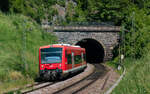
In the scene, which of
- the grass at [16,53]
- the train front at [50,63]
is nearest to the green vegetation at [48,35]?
the grass at [16,53]

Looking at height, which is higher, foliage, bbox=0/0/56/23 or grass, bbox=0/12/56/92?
Result: foliage, bbox=0/0/56/23

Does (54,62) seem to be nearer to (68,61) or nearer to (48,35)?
(68,61)

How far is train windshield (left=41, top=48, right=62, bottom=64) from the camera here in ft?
58.9

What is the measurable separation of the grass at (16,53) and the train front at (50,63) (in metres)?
1.19

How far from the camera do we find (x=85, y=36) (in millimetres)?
39656

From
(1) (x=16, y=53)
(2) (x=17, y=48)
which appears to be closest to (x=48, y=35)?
(2) (x=17, y=48)

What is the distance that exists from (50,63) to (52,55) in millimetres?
608

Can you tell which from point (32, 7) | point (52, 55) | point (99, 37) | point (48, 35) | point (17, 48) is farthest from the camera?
point (32, 7)

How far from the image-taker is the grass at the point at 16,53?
59.1 feet

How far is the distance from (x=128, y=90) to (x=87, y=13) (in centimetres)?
Result: 5049

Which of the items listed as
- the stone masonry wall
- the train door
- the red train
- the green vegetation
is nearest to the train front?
the red train

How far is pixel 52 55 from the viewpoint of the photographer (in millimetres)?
18062

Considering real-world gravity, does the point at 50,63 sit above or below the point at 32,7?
below

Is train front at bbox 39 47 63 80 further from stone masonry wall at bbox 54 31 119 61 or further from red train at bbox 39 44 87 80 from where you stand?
stone masonry wall at bbox 54 31 119 61
